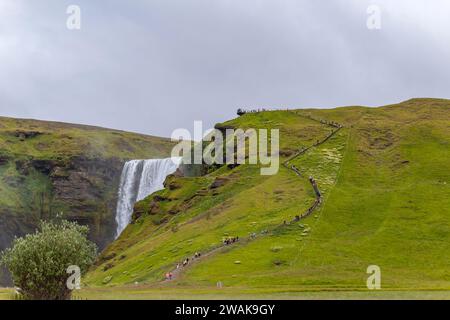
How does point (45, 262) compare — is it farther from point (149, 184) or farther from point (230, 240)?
point (149, 184)

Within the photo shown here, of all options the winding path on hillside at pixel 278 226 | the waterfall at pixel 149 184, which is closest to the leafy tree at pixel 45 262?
the winding path on hillside at pixel 278 226

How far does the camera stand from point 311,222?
10612cm

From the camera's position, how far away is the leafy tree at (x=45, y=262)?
51.1 meters

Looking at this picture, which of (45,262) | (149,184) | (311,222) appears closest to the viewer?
(45,262)

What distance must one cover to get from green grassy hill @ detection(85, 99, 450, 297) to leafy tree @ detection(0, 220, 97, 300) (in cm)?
1042

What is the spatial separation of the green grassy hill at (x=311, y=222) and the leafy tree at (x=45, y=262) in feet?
34.2

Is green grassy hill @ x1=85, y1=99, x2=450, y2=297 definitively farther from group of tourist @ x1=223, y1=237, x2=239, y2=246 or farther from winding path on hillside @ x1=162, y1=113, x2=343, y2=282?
group of tourist @ x1=223, y1=237, x2=239, y2=246

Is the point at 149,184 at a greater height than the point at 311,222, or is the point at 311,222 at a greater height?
the point at 149,184

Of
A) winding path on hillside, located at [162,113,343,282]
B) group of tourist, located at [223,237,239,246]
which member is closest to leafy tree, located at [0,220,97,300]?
winding path on hillside, located at [162,113,343,282]

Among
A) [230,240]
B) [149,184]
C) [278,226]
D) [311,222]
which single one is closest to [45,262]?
[230,240]

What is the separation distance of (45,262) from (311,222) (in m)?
63.8

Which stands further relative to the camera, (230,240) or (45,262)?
(230,240)

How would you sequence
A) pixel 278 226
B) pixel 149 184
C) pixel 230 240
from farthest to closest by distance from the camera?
pixel 149 184 → pixel 278 226 → pixel 230 240
